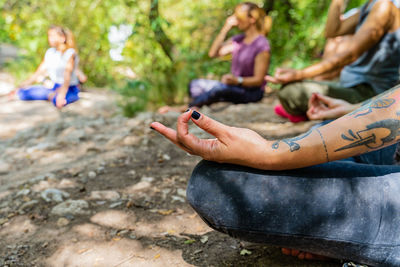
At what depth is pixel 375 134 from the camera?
45.4 inches

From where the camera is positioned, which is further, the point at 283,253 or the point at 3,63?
the point at 3,63

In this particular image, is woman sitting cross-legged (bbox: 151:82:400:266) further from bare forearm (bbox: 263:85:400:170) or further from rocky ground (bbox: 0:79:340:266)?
rocky ground (bbox: 0:79:340:266)

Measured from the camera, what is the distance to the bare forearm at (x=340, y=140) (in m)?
1.13

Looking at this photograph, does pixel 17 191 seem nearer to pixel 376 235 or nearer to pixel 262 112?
pixel 376 235

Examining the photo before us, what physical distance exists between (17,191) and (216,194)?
159 centimetres

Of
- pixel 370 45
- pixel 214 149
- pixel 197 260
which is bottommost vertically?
pixel 197 260

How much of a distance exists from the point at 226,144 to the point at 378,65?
6.62ft

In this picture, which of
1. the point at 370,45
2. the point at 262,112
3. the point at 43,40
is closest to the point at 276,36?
the point at 262,112

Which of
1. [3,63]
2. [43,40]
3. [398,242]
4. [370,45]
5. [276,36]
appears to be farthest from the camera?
[3,63]

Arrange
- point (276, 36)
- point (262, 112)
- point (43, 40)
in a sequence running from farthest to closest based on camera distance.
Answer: point (43, 40) < point (276, 36) < point (262, 112)

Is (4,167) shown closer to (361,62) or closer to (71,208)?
(71,208)

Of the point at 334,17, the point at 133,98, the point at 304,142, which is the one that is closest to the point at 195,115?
the point at 304,142

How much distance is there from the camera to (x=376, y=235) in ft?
3.75

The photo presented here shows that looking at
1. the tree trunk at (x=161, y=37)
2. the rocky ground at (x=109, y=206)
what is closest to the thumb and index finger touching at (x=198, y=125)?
the rocky ground at (x=109, y=206)
